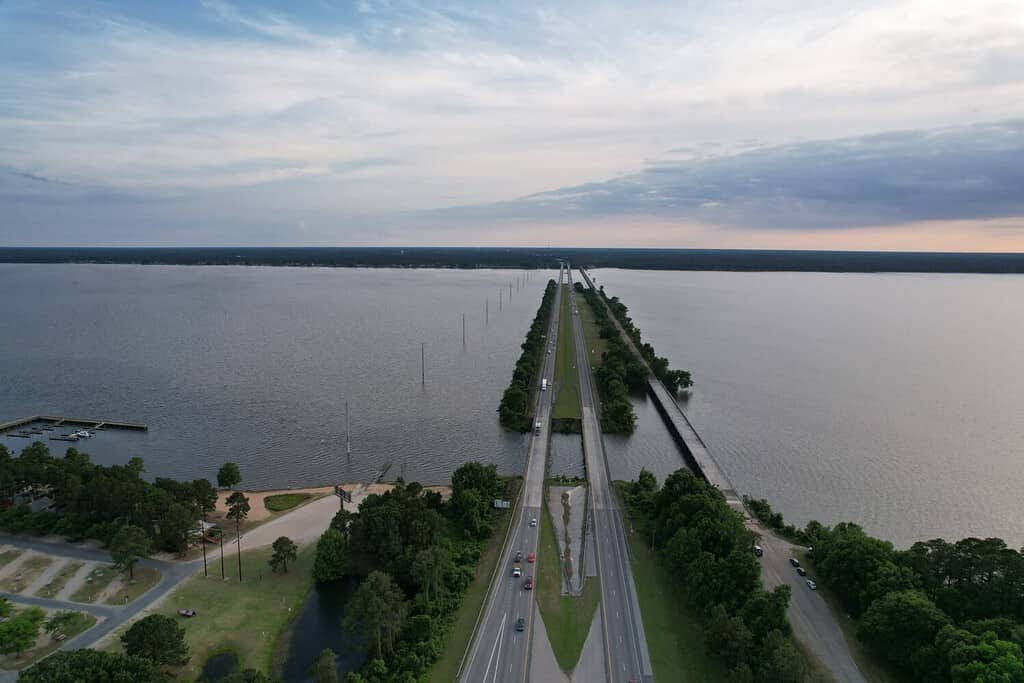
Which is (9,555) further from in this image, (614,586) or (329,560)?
(614,586)

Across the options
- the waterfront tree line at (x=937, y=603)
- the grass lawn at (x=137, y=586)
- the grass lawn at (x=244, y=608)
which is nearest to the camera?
the waterfront tree line at (x=937, y=603)

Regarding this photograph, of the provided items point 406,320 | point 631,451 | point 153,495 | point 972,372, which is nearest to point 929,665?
point 631,451

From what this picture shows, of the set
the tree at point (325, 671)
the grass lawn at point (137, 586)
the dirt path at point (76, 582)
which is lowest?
the grass lawn at point (137, 586)

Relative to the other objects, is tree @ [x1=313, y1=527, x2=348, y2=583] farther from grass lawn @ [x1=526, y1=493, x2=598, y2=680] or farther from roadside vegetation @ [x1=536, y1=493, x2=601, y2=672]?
grass lawn @ [x1=526, y1=493, x2=598, y2=680]

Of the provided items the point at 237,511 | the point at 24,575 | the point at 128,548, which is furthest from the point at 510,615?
the point at 24,575

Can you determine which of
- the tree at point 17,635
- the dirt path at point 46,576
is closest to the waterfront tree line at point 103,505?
the dirt path at point 46,576

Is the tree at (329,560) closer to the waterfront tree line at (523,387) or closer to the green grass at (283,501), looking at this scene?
the green grass at (283,501)

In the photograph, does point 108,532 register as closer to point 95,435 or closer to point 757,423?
point 95,435

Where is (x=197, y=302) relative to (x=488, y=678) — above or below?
above
